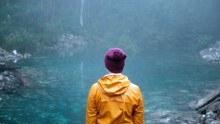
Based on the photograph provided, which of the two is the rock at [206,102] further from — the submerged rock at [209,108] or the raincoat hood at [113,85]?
the raincoat hood at [113,85]

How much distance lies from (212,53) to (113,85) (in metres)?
27.0

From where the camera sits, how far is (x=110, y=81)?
11.0 ft

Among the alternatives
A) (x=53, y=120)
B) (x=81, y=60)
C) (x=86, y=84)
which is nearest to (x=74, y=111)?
(x=53, y=120)

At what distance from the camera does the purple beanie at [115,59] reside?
11.0 feet

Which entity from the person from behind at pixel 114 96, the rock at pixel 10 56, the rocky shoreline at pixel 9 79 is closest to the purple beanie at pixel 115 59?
the person from behind at pixel 114 96

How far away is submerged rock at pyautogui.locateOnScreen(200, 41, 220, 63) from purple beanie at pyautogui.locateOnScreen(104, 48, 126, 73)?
905 inches

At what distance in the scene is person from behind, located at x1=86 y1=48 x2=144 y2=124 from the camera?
3.34 metres

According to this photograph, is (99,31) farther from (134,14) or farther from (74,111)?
(74,111)

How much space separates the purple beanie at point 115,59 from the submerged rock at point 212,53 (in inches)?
905

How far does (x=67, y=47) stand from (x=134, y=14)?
11.4m

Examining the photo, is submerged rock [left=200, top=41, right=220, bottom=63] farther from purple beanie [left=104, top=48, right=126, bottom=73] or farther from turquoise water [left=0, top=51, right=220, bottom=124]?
purple beanie [left=104, top=48, right=126, bottom=73]

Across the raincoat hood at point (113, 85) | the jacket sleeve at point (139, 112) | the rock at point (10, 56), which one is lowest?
the rock at point (10, 56)

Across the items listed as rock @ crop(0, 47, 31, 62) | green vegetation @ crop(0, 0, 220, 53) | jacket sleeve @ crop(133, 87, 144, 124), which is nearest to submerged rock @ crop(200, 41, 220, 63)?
green vegetation @ crop(0, 0, 220, 53)

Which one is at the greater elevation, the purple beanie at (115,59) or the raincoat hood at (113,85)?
the purple beanie at (115,59)
